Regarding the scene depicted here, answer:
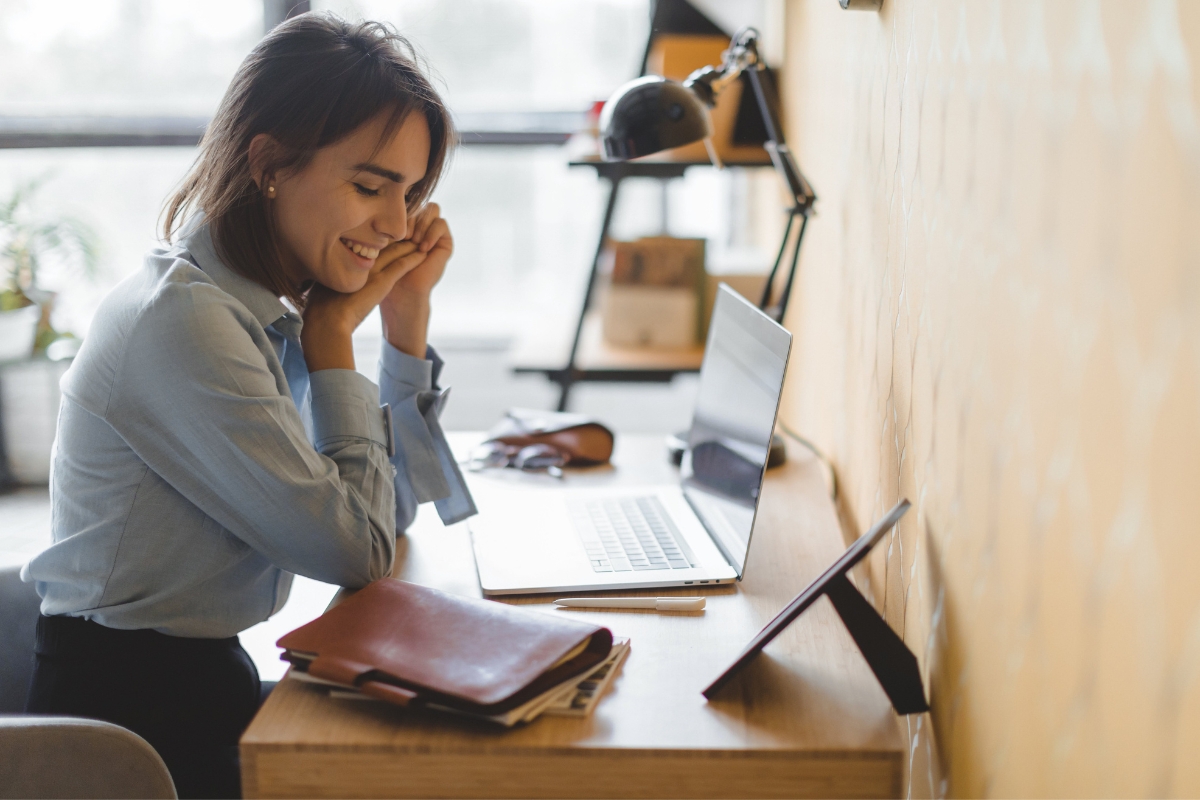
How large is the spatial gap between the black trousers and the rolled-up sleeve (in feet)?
1.02

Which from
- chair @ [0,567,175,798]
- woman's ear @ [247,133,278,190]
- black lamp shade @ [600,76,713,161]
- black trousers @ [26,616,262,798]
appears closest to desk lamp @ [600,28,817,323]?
black lamp shade @ [600,76,713,161]

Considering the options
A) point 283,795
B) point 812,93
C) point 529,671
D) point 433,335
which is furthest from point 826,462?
point 433,335

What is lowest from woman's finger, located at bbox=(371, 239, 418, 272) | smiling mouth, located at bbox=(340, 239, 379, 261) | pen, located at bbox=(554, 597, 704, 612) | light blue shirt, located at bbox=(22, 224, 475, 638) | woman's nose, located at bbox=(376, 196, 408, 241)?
pen, located at bbox=(554, 597, 704, 612)

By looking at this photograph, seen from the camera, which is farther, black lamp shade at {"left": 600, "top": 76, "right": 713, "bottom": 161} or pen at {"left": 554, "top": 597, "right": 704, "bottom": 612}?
black lamp shade at {"left": 600, "top": 76, "right": 713, "bottom": 161}

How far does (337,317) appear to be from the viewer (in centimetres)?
118

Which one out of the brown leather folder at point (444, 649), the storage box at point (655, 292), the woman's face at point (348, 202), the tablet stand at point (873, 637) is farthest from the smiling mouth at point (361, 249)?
the storage box at point (655, 292)

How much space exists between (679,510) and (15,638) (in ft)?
2.64

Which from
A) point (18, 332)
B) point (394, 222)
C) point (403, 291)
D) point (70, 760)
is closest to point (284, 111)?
point (394, 222)

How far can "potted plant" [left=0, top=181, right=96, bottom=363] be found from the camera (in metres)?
2.75

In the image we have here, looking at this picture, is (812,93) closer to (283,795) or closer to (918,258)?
(918,258)

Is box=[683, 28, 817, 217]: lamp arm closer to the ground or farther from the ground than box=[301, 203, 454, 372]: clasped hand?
farther from the ground

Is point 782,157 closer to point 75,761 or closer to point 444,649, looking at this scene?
point 444,649

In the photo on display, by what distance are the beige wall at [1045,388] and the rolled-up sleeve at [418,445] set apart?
0.55 m

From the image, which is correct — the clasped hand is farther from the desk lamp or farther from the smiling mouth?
the desk lamp
